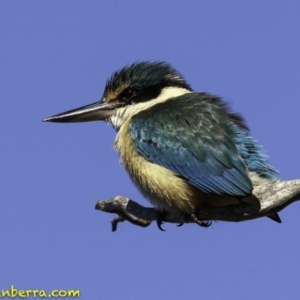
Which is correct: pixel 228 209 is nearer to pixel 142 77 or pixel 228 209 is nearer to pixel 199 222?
pixel 199 222

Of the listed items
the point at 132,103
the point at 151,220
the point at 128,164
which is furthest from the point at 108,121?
the point at 151,220

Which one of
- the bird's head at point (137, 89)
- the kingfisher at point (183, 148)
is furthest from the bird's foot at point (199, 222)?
the bird's head at point (137, 89)

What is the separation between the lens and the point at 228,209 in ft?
16.0

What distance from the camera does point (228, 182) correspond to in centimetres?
537

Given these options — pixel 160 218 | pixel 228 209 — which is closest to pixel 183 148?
pixel 160 218

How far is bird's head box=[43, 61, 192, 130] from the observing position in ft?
20.8

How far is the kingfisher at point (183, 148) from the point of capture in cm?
550

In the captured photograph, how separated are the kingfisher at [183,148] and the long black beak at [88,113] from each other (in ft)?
0.49

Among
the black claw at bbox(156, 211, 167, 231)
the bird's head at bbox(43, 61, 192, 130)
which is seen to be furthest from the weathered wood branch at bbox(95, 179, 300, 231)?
the bird's head at bbox(43, 61, 192, 130)

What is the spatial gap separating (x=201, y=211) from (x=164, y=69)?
1416 millimetres

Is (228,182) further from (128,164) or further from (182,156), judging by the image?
(128,164)

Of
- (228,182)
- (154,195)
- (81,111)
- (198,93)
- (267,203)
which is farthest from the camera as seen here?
(81,111)

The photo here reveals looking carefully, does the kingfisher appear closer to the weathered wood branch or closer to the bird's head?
the bird's head

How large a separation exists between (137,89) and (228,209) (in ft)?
5.91
